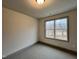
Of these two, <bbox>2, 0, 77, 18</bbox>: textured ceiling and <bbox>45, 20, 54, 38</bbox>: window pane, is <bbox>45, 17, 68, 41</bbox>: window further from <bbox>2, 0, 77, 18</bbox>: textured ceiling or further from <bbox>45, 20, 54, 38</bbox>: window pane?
<bbox>2, 0, 77, 18</bbox>: textured ceiling

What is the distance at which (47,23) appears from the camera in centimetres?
568

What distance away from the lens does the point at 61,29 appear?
456 cm

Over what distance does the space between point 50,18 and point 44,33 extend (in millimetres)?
1357

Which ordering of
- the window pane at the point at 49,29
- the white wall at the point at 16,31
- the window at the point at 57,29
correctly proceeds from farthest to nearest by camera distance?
the window pane at the point at 49,29 < the window at the point at 57,29 < the white wall at the point at 16,31

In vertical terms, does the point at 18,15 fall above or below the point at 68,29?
above

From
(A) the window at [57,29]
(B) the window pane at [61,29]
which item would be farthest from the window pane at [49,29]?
(B) the window pane at [61,29]

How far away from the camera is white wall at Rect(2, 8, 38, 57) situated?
11.0 ft

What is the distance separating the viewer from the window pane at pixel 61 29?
4.24m

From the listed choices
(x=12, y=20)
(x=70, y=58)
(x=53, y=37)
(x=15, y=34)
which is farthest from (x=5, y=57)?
(x=53, y=37)

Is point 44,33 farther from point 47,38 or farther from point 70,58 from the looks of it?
point 70,58

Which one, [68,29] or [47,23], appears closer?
[68,29]

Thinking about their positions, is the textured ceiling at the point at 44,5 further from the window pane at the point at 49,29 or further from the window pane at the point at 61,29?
the window pane at the point at 49,29

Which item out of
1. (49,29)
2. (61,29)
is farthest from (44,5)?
(49,29)

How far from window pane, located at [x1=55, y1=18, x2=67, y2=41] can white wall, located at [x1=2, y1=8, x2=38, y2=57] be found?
6.17ft
